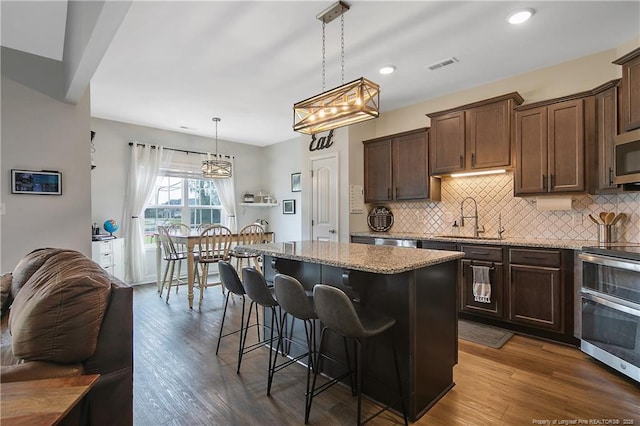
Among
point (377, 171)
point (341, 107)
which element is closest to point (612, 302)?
point (341, 107)

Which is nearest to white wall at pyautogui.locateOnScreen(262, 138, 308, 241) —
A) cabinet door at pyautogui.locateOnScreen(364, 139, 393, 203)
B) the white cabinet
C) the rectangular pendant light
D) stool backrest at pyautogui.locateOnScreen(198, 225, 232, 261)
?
cabinet door at pyautogui.locateOnScreen(364, 139, 393, 203)

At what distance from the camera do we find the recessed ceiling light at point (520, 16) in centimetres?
248

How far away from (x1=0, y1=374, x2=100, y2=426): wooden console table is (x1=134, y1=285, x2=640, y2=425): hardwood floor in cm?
101

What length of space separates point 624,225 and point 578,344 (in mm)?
1242

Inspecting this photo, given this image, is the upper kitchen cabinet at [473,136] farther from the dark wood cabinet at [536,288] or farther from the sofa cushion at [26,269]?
the sofa cushion at [26,269]

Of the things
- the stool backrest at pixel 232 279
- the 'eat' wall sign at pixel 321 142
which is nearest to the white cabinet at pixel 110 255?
the stool backrest at pixel 232 279

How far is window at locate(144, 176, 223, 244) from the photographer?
572 cm

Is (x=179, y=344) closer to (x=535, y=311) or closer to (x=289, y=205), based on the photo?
(x=535, y=311)

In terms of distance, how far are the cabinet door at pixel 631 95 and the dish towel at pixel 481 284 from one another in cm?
174

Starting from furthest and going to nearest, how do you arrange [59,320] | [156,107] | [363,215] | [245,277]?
[363,215] < [156,107] < [245,277] < [59,320]

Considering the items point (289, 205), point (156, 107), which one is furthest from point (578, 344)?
point (156, 107)

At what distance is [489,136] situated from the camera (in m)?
3.63

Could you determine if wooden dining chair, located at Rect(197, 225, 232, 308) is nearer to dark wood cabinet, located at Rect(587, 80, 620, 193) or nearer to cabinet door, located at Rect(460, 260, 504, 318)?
cabinet door, located at Rect(460, 260, 504, 318)

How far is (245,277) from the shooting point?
92.1 inches
